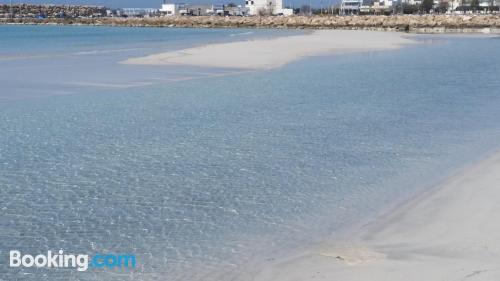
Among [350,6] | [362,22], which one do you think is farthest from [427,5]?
[362,22]

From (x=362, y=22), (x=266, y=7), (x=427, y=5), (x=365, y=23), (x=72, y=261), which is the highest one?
(x=266, y=7)

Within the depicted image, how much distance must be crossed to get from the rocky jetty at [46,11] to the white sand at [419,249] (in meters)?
131

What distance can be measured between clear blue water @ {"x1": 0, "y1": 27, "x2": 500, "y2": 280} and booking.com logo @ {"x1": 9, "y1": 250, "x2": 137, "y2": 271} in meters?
0.11

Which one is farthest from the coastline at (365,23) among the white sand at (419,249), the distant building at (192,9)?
the white sand at (419,249)

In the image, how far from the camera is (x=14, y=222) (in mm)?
6539

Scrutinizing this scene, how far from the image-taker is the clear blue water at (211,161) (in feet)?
19.9

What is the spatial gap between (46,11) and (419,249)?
141 m

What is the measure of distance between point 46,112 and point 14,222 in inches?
267

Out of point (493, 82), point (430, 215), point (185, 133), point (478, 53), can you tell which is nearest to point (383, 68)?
point (493, 82)

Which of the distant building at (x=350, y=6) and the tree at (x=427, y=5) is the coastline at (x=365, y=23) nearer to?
the tree at (x=427, y=5)

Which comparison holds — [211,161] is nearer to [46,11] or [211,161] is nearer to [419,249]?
[419,249]

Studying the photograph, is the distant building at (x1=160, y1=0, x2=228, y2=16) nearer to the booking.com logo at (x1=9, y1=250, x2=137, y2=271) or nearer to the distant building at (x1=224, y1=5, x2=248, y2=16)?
the distant building at (x1=224, y1=5, x2=248, y2=16)

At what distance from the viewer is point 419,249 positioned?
5656 mm

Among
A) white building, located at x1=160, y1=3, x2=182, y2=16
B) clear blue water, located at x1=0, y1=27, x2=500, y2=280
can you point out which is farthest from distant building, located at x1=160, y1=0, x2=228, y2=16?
clear blue water, located at x1=0, y1=27, x2=500, y2=280
